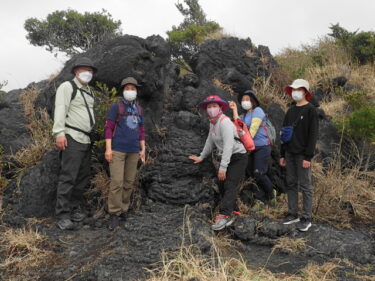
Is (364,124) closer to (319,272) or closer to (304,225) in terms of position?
(304,225)

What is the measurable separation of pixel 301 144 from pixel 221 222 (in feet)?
5.45

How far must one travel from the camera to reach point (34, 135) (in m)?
6.70

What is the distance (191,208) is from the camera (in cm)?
518

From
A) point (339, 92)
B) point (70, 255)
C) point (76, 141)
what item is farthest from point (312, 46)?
point (70, 255)

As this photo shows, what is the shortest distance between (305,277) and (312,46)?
1324 cm

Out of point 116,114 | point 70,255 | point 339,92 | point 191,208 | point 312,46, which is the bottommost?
point 70,255

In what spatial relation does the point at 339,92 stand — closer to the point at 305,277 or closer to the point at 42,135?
the point at 305,277

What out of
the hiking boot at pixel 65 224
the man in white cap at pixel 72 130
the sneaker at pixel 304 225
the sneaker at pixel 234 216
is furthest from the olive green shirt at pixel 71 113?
the sneaker at pixel 304 225

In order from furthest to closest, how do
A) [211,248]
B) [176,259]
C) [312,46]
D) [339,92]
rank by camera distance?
[312,46] → [339,92] → [211,248] → [176,259]

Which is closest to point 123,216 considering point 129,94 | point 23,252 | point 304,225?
point 23,252

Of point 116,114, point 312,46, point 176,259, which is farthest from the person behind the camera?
point 312,46

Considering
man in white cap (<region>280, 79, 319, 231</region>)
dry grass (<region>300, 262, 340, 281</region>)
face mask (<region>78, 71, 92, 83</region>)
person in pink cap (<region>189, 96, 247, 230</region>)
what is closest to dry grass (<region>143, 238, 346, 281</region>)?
dry grass (<region>300, 262, 340, 281</region>)

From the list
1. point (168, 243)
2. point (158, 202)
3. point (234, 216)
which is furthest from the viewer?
point (158, 202)

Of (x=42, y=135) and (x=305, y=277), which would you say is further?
(x=42, y=135)
